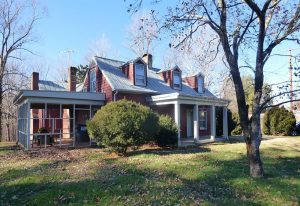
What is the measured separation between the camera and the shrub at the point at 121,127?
14.2 metres

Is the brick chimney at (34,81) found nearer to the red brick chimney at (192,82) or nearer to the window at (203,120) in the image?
the red brick chimney at (192,82)

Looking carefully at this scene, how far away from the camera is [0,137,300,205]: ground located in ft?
24.8

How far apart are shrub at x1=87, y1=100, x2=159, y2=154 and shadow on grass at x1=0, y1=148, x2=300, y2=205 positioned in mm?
2620

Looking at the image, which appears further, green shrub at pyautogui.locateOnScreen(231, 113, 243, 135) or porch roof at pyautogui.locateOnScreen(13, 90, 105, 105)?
green shrub at pyautogui.locateOnScreen(231, 113, 243, 135)

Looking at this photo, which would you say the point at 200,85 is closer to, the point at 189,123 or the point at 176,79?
the point at 176,79

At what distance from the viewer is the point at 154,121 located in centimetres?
1544

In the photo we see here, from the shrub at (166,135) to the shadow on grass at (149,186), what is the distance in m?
6.01

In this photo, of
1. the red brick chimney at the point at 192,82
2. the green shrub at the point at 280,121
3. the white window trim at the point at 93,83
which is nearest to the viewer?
the white window trim at the point at 93,83

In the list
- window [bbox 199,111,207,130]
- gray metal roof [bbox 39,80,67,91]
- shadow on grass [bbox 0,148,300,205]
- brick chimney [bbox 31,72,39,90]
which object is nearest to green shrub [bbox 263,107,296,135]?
window [bbox 199,111,207,130]

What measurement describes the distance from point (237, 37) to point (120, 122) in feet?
21.3

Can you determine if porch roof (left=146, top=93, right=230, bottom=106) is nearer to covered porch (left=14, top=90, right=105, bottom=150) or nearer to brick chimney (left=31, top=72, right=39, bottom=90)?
covered porch (left=14, top=90, right=105, bottom=150)

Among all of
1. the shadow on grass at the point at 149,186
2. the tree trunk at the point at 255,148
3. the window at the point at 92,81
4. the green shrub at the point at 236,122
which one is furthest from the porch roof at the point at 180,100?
the tree trunk at the point at 255,148

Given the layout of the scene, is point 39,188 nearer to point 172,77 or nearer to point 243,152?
point 243,152

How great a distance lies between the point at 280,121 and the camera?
28.1 metres
